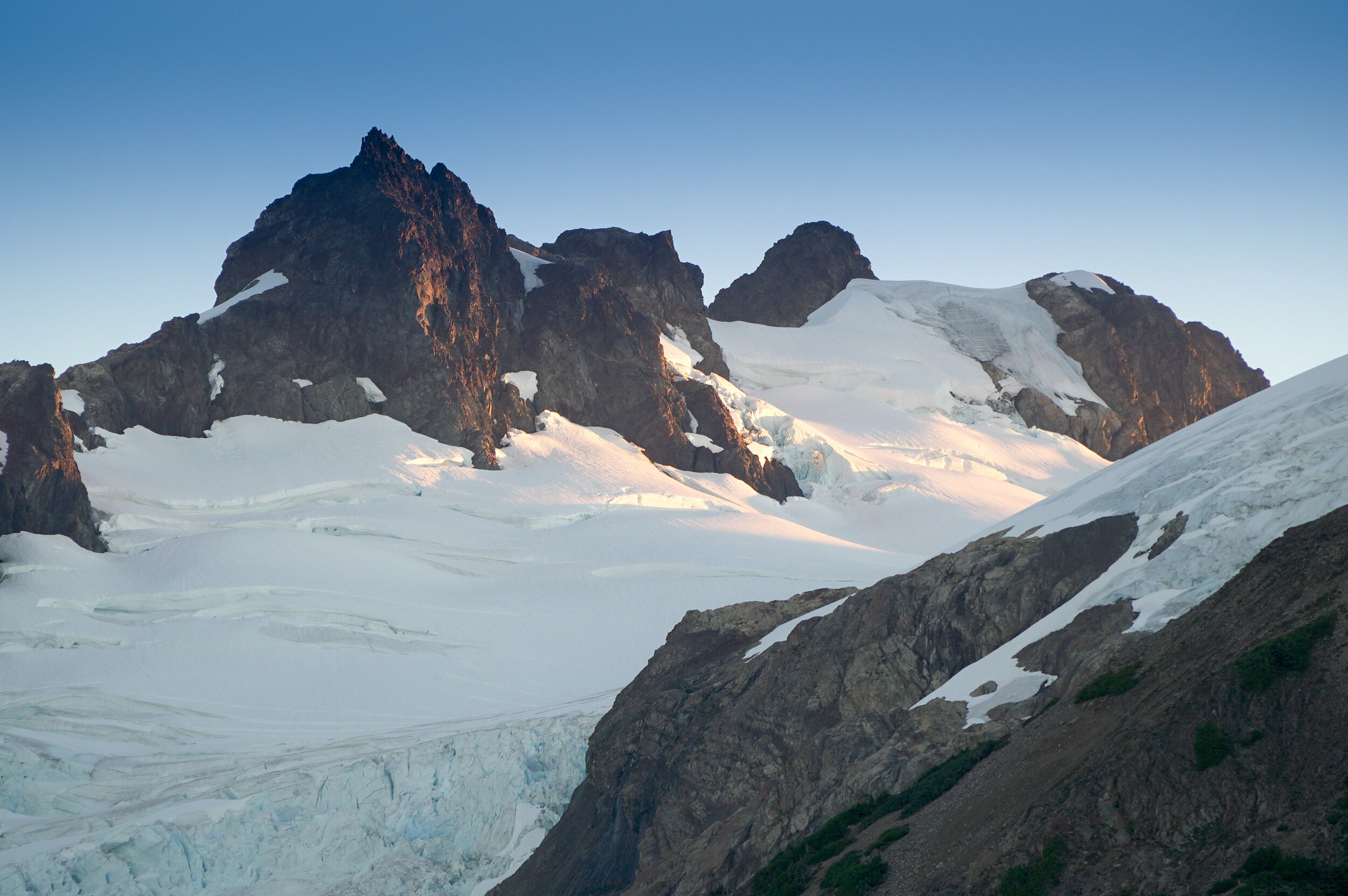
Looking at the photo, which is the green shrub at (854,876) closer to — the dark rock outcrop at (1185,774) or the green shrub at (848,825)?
the dark rock outcrop at (1185,774)

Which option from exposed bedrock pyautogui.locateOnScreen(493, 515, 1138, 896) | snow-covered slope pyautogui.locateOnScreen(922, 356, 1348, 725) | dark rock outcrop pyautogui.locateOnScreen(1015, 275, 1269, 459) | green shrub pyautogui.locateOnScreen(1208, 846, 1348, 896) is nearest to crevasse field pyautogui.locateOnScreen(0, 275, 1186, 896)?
snow-covered slope pyautogui.locateOnScreen(922, 356, 1348, 725)

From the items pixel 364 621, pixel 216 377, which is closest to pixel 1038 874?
pixel 364 621

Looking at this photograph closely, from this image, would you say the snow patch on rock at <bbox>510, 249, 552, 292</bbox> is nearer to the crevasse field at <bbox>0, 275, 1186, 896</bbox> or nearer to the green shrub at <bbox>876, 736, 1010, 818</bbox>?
the crevasse field at <bbox>0, 275, 1186, 896</bbox>

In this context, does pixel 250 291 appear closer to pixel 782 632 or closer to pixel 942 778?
pixel 782 632

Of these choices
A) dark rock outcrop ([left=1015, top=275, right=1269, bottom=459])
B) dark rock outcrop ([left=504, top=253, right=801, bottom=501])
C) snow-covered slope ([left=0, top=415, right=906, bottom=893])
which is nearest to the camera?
snow-covered slope ([left=0, top=415, right=906, bottom=893])

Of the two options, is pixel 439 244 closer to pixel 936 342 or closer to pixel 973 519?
pixel 973 519

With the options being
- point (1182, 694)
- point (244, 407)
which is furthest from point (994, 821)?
point (244, 407)

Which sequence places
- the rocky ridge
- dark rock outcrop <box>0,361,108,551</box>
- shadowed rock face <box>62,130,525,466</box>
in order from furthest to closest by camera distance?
1. the rocky ridge
2. shadowed rock face <box>62,130,525,466</box>
3. dark rock outcrop <box>0,361,108,551</box>
